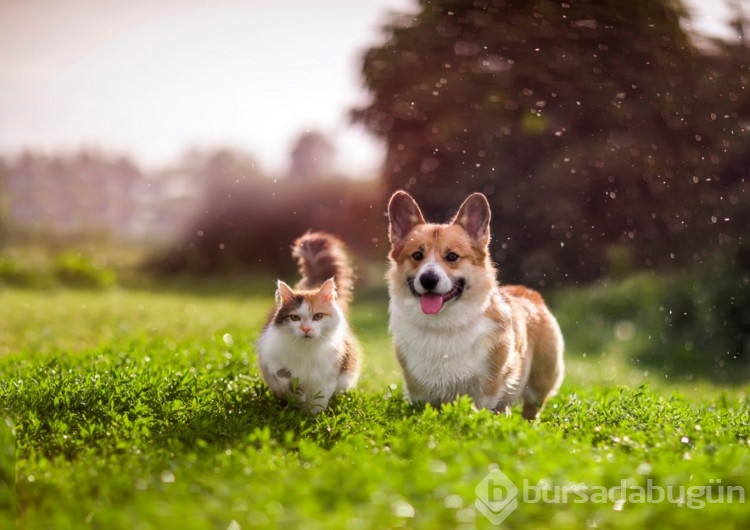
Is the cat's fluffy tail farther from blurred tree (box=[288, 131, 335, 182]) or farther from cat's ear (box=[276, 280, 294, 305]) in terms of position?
blurred tree (box=[288, 131, 335, 182])

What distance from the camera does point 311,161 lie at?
13305mm

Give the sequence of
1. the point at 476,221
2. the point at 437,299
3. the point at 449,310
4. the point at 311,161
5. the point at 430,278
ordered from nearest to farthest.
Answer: the point at 430,278
the point at 437,299
the point at 449,310
the point at 476,221
the point at 311,161

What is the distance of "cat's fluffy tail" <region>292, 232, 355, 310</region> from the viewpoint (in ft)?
20.1

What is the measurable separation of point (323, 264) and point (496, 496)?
120 inches

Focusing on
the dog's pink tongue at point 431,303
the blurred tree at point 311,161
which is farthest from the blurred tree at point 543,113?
the blurred tree at point 311,161

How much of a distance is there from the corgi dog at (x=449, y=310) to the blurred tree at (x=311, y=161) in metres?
7.96

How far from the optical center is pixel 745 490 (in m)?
3.80

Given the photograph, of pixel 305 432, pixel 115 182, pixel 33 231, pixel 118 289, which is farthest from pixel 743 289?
pixel 33 231

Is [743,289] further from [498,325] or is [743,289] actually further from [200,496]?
[200,496]

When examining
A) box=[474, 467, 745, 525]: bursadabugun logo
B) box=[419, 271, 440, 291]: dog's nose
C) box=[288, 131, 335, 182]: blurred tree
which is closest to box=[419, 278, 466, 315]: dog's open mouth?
box=[419, 271, 440, 291]: dog's nose

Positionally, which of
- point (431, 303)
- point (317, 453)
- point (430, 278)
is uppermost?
point (430, 278)

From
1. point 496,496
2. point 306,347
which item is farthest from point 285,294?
point 496,496

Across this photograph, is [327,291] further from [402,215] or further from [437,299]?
[437,299]

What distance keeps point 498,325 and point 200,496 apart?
245 cm
